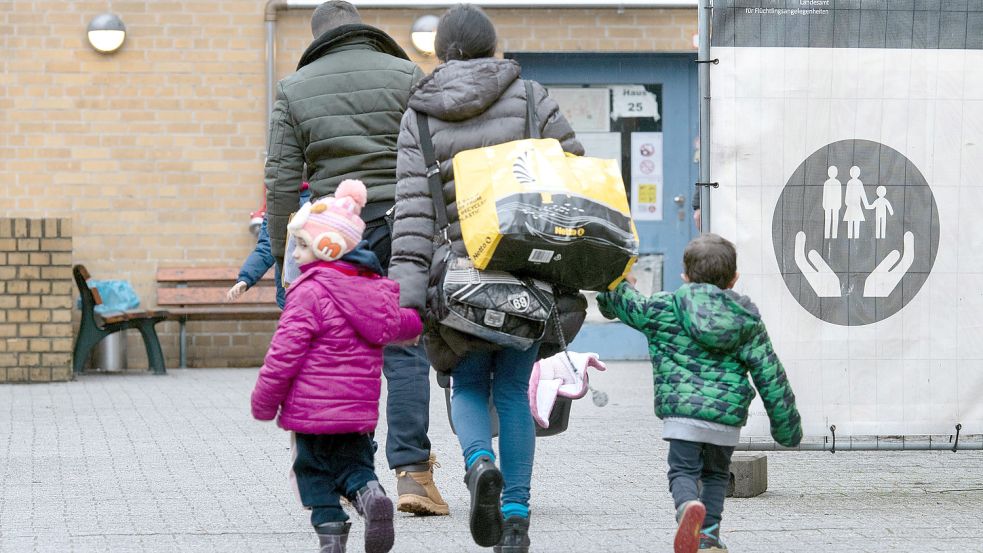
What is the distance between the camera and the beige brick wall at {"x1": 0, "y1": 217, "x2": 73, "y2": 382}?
11.5 m

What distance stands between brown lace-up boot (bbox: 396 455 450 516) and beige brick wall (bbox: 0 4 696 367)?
22.6 ft

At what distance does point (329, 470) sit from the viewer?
16.4 ft

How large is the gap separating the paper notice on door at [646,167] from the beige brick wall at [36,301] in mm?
4527

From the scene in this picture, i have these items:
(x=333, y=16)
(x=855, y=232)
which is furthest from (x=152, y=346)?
(x=855, y=232)

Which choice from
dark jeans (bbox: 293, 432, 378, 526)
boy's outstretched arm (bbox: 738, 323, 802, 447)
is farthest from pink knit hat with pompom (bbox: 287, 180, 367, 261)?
boy's outstretched arm (bbox: 738, 323, 802, 447)

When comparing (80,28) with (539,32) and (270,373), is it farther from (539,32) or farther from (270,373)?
(270,373)

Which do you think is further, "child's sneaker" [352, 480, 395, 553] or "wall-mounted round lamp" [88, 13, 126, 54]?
"wall-mounted round lamp" [88, 13, 126, 54]

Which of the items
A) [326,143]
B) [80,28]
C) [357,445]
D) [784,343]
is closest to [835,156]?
[784,343]

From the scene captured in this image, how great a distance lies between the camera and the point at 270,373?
15.4 ft

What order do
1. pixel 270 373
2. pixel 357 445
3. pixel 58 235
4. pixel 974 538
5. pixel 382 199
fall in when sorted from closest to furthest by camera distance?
pixel 270 373 → pixel 357 445 → pixel 974 538 → pixel 382 199 → pixel 58 235

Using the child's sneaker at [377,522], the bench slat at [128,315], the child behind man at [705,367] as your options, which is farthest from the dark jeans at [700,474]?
the bench slat at [128,315]

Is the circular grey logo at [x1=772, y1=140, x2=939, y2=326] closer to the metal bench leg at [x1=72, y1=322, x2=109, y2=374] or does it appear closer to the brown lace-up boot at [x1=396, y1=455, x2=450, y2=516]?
the brown lace-up boot at [x1=396, y1=455, x2=450, y2=516]

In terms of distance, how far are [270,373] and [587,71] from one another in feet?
28.0

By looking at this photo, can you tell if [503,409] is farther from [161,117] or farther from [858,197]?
[161,117]
